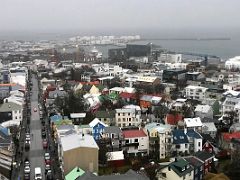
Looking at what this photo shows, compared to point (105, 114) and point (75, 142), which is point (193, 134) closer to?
point (75, 142)

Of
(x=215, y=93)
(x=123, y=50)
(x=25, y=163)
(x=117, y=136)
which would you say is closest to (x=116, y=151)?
(x=117, y=136)

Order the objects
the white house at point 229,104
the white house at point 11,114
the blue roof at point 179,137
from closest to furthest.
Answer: the blue roof at point 179,137 < the white house at point 11,114 < the white house at point 229,104

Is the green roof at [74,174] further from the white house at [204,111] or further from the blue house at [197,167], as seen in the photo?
the white house at [204,111]

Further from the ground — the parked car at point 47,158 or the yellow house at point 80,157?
the yellow house at point 80,157

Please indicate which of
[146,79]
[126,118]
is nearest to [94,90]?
[146,79]

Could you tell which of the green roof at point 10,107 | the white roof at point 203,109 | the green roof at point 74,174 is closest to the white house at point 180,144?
the green roof at point 74,174

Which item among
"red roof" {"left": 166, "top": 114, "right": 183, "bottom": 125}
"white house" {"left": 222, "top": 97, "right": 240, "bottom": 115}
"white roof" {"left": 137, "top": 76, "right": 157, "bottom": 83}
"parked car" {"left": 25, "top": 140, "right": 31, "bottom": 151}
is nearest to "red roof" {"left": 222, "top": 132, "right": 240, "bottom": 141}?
"red roof" {"left": 166, "top": 114, "right": 183, "bottom": 125}
